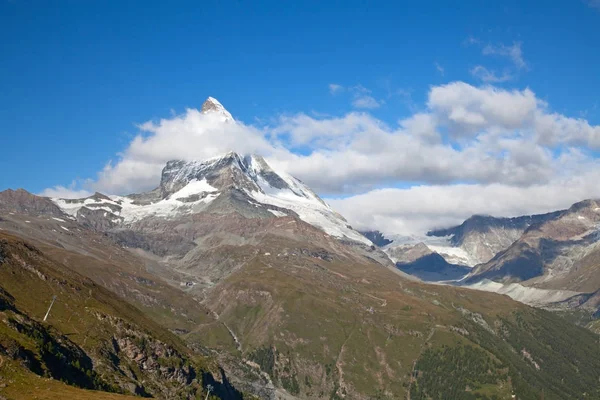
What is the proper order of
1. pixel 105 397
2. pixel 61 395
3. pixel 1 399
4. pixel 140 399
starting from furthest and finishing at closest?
pixel 140 399
pixel 105 397
pixel 61 395
pixel 1 399

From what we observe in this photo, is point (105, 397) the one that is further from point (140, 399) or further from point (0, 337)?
point (0, 337)

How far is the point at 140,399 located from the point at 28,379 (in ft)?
111

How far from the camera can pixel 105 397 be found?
17100cm

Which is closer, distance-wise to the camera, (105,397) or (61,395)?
(61,395)

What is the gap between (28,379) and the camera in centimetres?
16412

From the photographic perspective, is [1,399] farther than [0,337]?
No

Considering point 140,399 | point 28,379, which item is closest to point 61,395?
point 28,379

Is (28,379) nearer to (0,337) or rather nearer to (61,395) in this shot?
(61,395)

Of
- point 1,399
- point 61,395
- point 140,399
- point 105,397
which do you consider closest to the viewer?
point 1,399

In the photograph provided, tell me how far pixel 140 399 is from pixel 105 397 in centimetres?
1530

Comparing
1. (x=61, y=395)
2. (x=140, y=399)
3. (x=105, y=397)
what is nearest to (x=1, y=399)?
(x=61, y=395)

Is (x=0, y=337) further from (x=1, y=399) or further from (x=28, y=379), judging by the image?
(x=1, y=399)

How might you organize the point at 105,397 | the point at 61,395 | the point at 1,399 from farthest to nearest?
the point at 105,397, the point at 61,395, the point at 1,399

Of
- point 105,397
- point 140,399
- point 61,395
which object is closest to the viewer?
point 61,395
